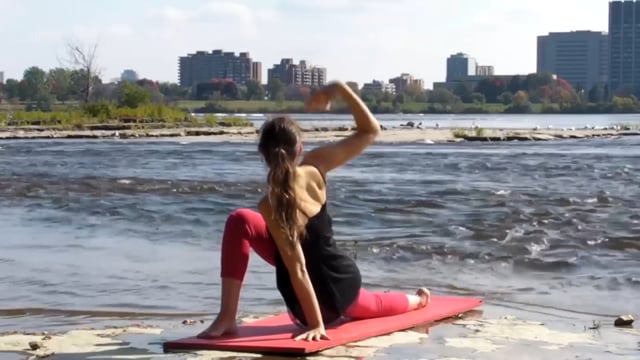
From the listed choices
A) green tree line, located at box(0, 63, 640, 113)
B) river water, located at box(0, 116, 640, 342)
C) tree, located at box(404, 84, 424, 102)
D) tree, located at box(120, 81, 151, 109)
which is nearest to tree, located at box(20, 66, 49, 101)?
green tree line, located at box(0, 63, 640, 113)

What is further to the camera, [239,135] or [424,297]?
[239,135]

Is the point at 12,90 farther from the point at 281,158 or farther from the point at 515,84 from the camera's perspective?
the point at 281,158

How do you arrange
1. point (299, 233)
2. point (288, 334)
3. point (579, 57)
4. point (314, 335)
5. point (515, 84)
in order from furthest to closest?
point (579, 57) → point (515, 84) → point (288, 334) → point (299, 233) → point (314, 335)

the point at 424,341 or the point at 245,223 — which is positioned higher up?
the point at 245,223

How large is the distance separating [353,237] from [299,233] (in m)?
6.89

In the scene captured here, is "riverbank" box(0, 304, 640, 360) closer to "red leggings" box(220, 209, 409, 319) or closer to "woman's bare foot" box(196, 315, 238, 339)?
"woman's bare foot" box(196, 315, 238, 339)

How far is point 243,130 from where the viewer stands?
2581 inches

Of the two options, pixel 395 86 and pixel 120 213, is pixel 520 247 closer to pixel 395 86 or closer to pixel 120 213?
pixel 120 213

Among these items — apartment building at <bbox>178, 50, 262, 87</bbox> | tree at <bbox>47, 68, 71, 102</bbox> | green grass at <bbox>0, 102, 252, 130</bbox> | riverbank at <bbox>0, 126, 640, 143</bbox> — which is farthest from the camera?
apartment building at <bbox>178, 50, 262, 87</bbox>

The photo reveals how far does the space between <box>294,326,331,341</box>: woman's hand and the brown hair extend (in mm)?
644

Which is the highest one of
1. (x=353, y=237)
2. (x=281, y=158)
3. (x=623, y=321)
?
(x=281, y=158)

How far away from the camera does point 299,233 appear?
22.4 ft

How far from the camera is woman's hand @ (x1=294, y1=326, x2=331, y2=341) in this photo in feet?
22.0

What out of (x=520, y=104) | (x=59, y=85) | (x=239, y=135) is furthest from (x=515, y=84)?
(x=239, y=135)
